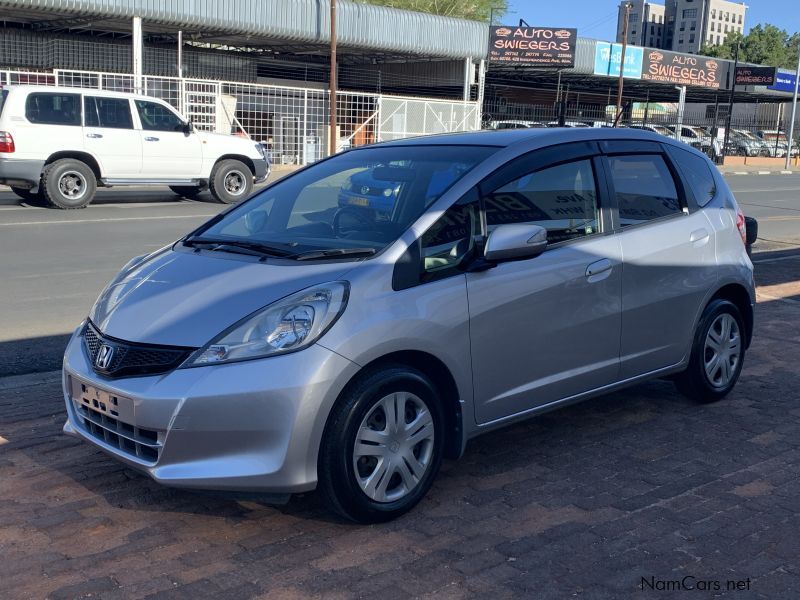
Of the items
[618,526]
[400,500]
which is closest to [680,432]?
[618,526]

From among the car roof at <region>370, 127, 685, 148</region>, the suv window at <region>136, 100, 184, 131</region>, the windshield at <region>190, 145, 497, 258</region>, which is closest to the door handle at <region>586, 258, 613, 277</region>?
the car roof at <region>370, 127, 685, 148</region>

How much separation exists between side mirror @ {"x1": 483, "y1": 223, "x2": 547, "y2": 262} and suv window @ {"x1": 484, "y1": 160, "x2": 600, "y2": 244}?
0.17m

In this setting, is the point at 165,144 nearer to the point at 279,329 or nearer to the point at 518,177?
the point at 518,177

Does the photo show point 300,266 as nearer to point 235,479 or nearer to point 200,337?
point 200,337

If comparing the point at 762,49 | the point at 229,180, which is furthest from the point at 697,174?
the point at 762,49

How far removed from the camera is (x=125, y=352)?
11.8 feet

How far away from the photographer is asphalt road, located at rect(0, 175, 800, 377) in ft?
22.5

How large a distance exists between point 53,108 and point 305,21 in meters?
14.0

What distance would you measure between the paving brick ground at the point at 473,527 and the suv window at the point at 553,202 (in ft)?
3.81

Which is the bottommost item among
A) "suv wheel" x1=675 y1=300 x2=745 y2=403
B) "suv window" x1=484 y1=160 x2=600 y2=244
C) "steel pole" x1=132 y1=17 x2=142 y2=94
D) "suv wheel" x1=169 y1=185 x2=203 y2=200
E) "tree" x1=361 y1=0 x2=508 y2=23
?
"suv wheel" x1=169 y1=185 x2=203 y2=200

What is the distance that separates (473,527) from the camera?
3736mm

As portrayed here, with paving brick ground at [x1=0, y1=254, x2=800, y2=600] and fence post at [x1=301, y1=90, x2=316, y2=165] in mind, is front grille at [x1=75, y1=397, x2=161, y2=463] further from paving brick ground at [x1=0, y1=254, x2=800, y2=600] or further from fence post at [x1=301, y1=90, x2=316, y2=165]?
fence post at [x1=301, y1=90, x2=316, y2=165]

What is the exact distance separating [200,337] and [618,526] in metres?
1.90

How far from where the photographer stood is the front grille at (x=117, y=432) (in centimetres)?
349
